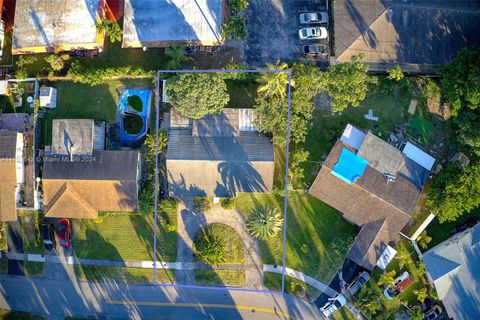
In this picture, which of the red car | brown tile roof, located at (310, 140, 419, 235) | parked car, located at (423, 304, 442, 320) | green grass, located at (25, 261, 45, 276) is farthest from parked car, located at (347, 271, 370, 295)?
green grass, located at (25, 261, 45, 276)

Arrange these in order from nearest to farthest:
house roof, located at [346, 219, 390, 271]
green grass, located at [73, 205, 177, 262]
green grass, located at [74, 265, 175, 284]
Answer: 1. house roof, located at [346, 219, 390, 271]
2. green grass, located at [74, 265, 175, 284]
3. green grass, located at [73, 205, 177, 262]

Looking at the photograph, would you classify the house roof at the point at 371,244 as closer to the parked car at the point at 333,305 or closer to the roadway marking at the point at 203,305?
the parked car at the point at 333,305

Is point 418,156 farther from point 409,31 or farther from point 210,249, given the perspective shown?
point 210,249

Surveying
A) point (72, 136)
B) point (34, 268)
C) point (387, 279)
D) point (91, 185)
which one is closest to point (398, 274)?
point (387, 279)

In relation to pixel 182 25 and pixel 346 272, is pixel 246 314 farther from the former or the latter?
pixel 182 25

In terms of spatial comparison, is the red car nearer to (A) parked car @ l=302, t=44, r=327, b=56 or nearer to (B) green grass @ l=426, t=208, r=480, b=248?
(A) parked car @ l=302, t=44, r=327, b=56
